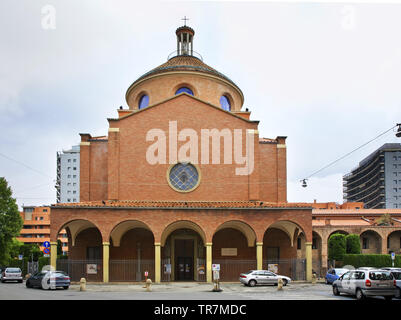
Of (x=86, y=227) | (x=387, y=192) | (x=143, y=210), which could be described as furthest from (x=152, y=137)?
(x=387, y=192)

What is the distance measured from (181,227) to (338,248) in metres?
18.3

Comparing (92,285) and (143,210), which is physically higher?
(143,210)

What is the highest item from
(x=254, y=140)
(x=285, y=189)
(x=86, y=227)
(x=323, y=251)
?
(x=254, y=140)

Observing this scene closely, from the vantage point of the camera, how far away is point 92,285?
24.2 meters

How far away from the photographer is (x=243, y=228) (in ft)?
90.3

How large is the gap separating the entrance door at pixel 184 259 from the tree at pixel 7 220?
2191 centimetres

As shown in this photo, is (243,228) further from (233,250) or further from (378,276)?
(378,276)

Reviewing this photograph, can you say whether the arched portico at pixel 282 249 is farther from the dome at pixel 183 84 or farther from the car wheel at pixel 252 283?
the dome at pixel 183 84

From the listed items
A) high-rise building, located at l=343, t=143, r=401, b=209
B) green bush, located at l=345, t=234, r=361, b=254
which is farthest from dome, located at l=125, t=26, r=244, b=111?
high-rise building, located at l=343, t=143, r=401, b=209

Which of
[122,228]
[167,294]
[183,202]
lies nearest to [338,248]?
[183,202]

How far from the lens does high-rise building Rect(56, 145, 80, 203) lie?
97.8 metres

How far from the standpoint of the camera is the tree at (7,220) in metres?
41.5
